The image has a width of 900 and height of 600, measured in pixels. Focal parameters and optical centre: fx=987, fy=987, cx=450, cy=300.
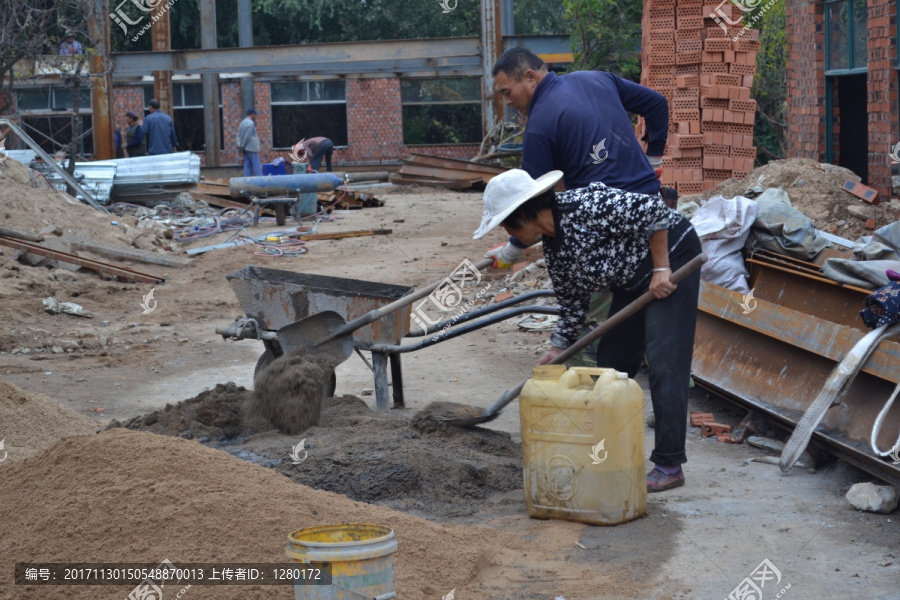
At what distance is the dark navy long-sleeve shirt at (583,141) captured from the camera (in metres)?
4.52

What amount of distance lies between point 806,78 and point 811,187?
229cm

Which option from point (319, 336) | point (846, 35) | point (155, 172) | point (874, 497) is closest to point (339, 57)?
point (155, 172)

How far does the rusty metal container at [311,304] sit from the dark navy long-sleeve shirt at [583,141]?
1658 mm

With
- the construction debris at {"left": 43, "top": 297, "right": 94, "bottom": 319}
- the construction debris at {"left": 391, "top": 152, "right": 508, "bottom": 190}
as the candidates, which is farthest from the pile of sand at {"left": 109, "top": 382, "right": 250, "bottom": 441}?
the construction debris at {"left": 391, "top": 152, "right": 508, "bottom": 190}

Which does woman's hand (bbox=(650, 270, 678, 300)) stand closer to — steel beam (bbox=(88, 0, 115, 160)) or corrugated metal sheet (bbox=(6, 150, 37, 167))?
corrugated metal sheet (bbox=(6, 150, 37, 167))

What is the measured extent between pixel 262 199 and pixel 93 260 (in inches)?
194

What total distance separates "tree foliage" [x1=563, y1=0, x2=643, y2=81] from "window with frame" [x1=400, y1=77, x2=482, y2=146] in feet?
22.6

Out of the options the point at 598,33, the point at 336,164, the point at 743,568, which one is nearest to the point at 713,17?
the point at 743,568

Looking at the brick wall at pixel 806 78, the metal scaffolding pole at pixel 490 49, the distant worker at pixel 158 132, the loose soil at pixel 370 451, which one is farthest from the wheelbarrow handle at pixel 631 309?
the metal scaffolding pole at pixel 490 49

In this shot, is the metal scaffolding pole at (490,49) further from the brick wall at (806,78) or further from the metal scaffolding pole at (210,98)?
the brick wall at (806,78)

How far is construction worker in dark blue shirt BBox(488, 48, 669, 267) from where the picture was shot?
4516 millimetres

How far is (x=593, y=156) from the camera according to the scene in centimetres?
451

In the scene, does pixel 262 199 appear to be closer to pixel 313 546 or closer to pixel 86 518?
pixel 86 518

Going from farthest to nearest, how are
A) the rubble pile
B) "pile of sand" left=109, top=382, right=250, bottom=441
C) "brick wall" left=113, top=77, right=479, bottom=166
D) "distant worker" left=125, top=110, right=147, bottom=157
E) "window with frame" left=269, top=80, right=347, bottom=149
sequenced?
"window with frame" left=269, top=80, right=347, bottom=149, "brick wall" left=113, top=77, right=479, bottom=166, "distant worker" left=125, top=110, right=147, bottom=157, the rubble pile, "pile of sand" left=109, top=382, right=250, bottom=441
